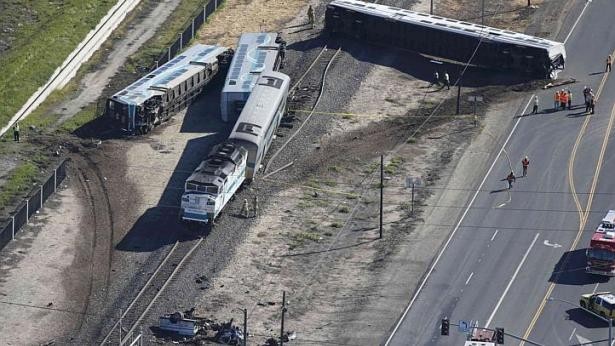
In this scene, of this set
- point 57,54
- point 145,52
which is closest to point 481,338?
point 145,52

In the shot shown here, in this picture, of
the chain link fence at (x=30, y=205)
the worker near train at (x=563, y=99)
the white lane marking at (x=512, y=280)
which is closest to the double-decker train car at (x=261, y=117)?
the chain link fence at (x=30, y=205)

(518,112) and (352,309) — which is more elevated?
(518,112)

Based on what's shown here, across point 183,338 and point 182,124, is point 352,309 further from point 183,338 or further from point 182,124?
point 182,124

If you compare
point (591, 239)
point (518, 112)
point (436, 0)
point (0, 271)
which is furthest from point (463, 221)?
point (436, 0)

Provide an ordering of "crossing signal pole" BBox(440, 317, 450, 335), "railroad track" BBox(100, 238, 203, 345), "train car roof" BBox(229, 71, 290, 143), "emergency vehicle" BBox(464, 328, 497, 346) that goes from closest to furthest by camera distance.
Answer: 1. "crossing signal pole" BBox(440, 317, 450, 335)
2. "emergency vehicle" BBox(464, 328, 497, 346)
3. "railroad track" BBox(100, 238, 203, 345)
4. "train car roof" BBox(229, 71, 290, 143)

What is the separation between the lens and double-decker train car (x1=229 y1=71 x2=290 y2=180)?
134m

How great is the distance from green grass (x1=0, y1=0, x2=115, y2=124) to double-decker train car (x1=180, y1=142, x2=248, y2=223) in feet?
82.3

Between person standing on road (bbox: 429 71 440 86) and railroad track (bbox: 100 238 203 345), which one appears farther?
person standing on road (bbox: 429 71 440 86)

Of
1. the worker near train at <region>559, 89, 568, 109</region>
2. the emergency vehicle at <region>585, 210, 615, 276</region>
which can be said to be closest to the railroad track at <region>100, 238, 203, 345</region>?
the emergency vehicle at <region>585, 210, 615, 276</region>

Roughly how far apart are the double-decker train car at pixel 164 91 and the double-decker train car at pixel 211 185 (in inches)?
532

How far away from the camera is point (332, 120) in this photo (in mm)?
147375

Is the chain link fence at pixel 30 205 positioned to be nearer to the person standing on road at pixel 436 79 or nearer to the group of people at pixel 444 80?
the person standing on road at pixel 436 79

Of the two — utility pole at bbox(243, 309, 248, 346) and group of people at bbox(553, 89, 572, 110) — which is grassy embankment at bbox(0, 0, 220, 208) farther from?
group of people at bbox(553, 89, 572, 110)

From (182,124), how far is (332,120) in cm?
1129
